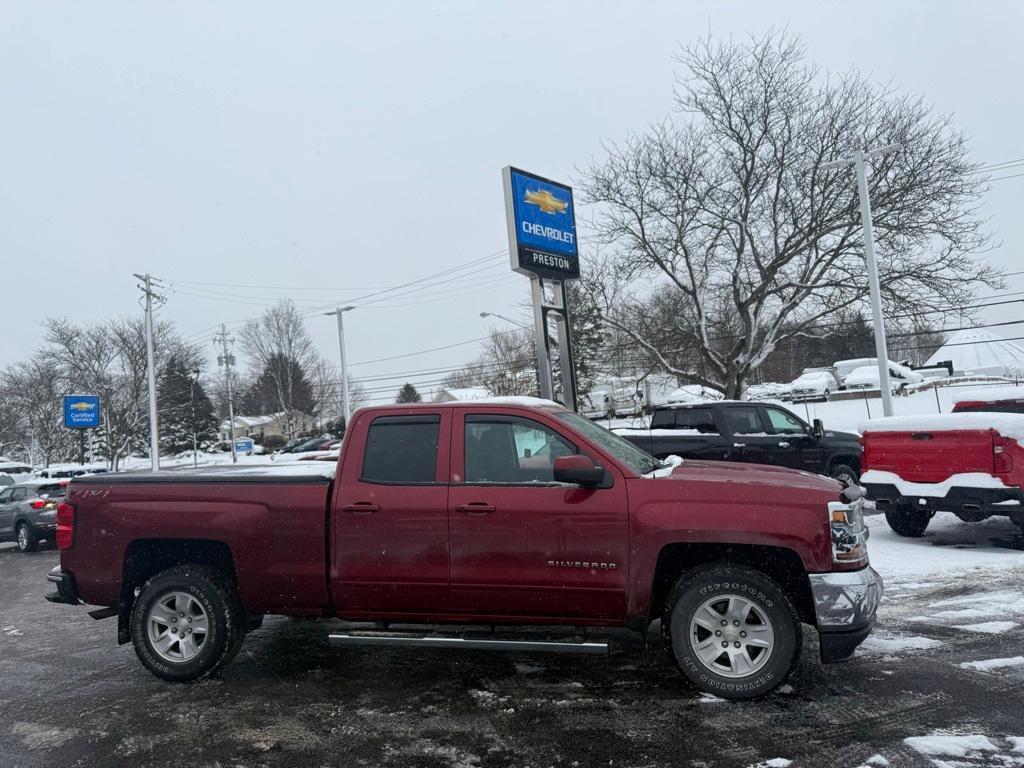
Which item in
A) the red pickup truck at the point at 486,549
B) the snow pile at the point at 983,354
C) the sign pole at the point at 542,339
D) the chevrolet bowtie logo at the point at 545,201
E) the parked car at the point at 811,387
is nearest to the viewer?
the red pickup truck at the point at 486,549

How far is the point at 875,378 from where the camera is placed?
52.2 meters

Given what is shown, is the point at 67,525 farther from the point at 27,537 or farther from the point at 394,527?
the point at 27,537

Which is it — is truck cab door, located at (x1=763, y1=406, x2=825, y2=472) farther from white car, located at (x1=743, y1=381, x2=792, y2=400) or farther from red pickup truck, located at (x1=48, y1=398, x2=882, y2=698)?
white car, located at (x1=743, y1=381, x2=792, y2=400)

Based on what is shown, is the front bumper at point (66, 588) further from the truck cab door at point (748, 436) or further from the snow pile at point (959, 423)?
the truck cab door at point (748, 436)

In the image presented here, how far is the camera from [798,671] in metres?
5.00

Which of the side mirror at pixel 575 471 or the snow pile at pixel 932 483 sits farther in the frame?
the snow pile at pixel 932 483

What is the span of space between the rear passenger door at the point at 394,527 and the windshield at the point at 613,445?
862 mm

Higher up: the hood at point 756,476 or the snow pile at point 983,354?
the snow pile at point 983,354

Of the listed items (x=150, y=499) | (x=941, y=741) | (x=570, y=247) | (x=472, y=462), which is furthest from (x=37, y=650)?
(x=570, y=247)

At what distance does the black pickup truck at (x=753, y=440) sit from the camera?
1249cm

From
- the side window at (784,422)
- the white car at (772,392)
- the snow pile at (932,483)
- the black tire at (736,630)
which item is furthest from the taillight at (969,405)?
the white car at (772,392)

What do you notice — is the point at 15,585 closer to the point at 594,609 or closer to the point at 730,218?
the point at 594,609

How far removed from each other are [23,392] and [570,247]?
54.1 metres

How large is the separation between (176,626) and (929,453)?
821 centimetres
